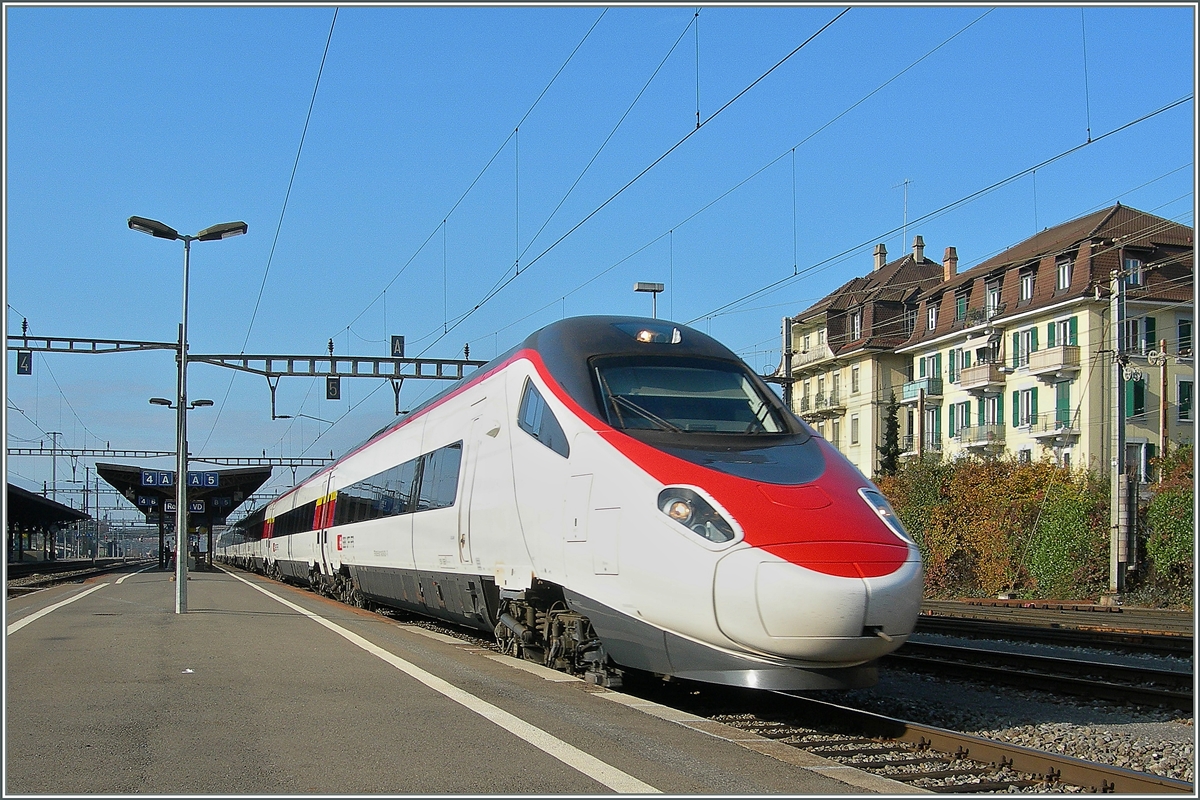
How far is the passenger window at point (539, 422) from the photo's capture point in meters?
10.1

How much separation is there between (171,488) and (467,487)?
4183 centimetres

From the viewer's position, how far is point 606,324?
11242 millimetres

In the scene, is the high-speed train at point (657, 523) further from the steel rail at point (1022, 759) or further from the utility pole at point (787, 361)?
the utility pole at point (787, 361)

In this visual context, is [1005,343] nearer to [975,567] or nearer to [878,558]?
[975,567]

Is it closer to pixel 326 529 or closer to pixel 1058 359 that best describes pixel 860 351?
pixel 1058 359

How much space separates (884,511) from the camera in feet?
28.4

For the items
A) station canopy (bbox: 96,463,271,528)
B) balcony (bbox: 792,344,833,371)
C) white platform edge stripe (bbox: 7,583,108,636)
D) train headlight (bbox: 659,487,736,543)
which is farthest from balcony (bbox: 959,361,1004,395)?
train headlight (bbox: 659,487,736,543)

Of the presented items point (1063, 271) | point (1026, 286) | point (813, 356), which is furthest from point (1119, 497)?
point (813, 356)

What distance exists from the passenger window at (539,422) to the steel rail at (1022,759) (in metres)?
3.24

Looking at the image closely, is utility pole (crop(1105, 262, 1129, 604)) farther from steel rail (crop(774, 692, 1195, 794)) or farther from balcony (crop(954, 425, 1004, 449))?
balcony (crop(954, 425, 1004, 449))

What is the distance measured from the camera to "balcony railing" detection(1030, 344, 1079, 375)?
47594 millimetres

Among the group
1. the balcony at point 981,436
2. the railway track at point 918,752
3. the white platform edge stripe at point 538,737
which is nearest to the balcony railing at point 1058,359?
the balcony at point 981,436

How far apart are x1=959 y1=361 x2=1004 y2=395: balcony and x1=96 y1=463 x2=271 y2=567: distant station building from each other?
33937 millimetres

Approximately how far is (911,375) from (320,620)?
4865cm
